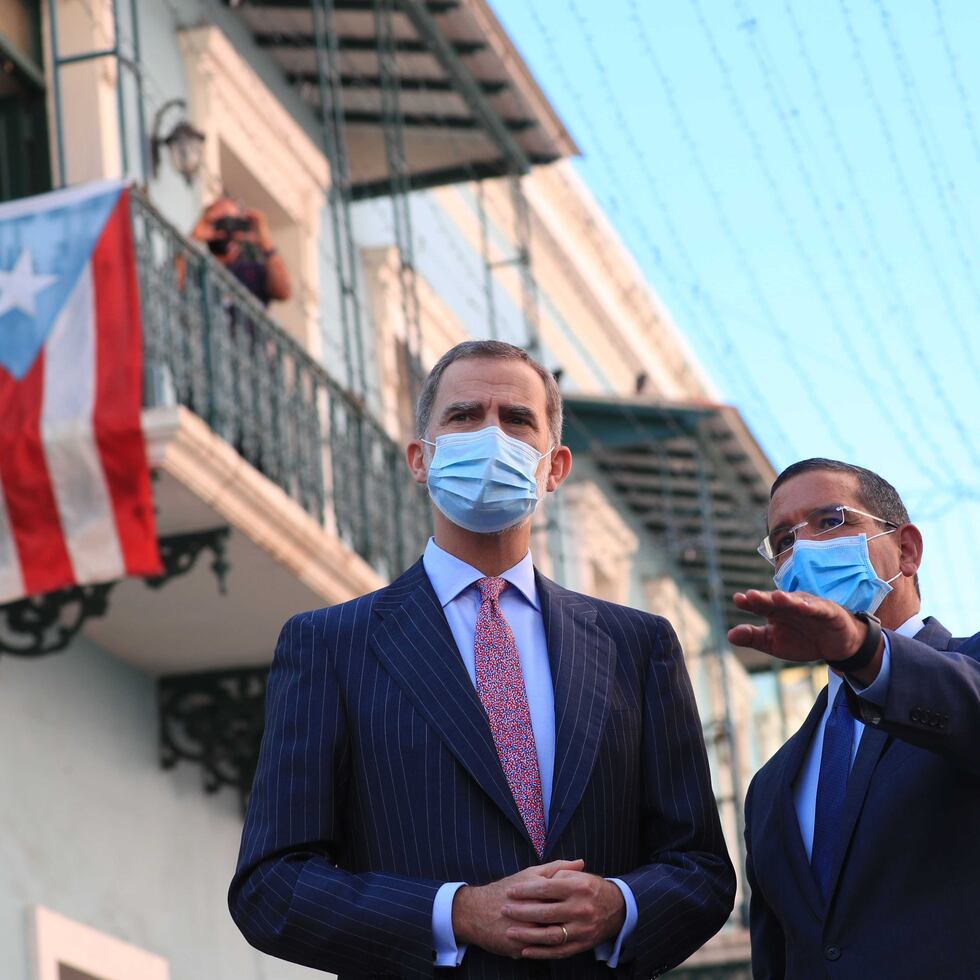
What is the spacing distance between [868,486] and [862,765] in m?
0.66

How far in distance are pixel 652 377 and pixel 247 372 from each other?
14083mm

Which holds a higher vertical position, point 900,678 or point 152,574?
point 152,574

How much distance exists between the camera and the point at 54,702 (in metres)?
10.5

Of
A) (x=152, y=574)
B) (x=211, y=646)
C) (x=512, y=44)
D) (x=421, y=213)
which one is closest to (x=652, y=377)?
(x=421, y=213)

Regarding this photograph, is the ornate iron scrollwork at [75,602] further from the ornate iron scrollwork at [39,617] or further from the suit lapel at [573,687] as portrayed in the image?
the suit lapel at [573,687]

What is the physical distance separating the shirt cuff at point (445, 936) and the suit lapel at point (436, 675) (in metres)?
0.21

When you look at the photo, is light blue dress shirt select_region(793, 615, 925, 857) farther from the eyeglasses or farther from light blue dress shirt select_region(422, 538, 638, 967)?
light blue dress shirt select_region(422, 538, 638, 967)

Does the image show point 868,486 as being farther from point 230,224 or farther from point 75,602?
point 230,224

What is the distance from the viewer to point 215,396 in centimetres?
1027

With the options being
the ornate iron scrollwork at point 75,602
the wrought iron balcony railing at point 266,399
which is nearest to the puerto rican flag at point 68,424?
the wrought iron balcony railing at point 266,399

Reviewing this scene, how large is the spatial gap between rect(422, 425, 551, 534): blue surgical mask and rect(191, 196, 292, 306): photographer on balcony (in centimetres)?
697

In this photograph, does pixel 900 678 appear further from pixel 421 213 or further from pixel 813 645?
pixel 421 213

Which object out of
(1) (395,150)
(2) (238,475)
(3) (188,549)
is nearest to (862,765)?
(2) (238,475)

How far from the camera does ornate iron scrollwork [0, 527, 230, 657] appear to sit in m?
9.80
